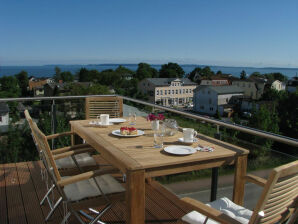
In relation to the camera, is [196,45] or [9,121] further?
[196,45]

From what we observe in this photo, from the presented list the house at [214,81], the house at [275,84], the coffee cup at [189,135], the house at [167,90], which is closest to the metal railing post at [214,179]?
the coffee cup at [189,135]

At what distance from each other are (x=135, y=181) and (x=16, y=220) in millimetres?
1497

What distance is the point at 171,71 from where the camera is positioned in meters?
71.4

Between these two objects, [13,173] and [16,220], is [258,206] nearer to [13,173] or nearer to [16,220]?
[16,220]

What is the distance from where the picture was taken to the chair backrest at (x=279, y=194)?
1.27m

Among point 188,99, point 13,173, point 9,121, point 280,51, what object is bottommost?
point 188,99

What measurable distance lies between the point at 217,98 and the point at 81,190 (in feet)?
186

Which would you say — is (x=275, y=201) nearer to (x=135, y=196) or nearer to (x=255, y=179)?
(x=255, y=179)

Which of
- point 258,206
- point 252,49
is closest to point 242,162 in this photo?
point 258,206

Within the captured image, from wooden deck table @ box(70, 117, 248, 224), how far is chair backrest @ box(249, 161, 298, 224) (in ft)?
2.08

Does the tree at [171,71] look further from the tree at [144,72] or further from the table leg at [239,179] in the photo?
the table leg at [239,179]

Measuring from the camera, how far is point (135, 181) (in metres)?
1.79

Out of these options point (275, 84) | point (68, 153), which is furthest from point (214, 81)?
point (68, 153)

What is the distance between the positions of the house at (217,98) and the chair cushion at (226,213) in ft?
184
